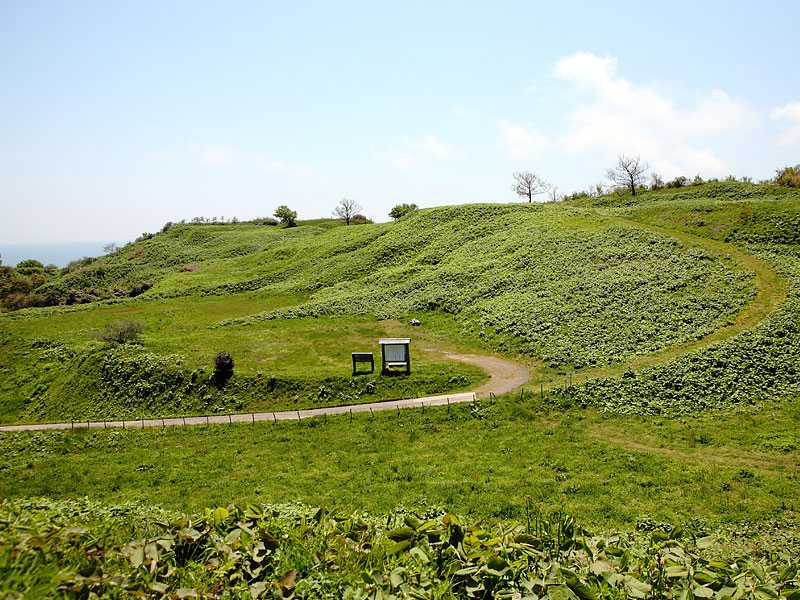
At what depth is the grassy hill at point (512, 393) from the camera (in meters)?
Result: 16.1

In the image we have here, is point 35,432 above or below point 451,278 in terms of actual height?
below

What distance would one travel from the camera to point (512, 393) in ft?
Answer: 89.1

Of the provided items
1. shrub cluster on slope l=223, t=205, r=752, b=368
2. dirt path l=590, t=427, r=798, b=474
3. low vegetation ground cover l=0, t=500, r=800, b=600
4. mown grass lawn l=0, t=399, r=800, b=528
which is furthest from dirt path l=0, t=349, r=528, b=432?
low vegetation ground cover l=0, t=500, r=800, b=600

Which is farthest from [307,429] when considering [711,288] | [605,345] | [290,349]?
[711,288]

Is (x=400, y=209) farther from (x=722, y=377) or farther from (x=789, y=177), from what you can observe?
(x=722, y=377)

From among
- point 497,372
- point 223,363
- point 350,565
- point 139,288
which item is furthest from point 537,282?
point 139,288

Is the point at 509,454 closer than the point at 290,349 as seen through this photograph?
Yes

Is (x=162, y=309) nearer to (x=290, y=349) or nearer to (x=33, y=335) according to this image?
(x=33, y=335)

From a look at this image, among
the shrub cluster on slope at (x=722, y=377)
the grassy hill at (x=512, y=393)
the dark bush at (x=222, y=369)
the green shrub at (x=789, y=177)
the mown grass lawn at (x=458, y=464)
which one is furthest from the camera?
the green shrub at (x=789, y=177)

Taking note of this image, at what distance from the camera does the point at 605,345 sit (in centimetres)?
3228

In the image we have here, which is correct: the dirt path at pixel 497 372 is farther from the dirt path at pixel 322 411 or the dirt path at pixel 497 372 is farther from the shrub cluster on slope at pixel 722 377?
the shrub cluster on slope at pixel 722 377

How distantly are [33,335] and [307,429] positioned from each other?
42.7 meters

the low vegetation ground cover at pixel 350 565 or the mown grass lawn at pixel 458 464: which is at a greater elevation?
the low vegetation ground cover at pixel 350 565

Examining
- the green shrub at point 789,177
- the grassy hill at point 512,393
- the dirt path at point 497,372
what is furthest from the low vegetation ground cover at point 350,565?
the green shrub at point 789,177
